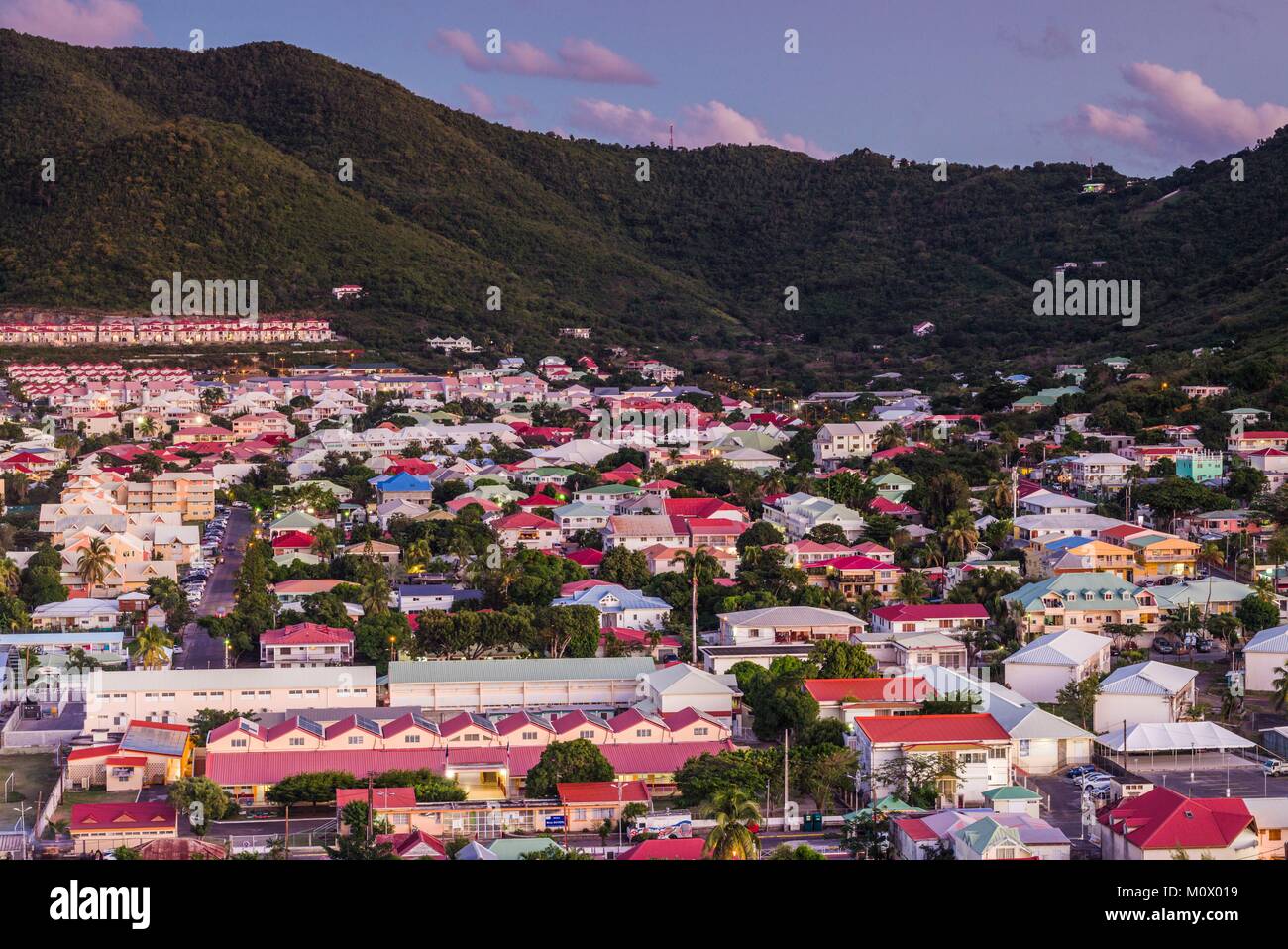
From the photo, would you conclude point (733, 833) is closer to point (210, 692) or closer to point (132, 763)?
point (132, 763)

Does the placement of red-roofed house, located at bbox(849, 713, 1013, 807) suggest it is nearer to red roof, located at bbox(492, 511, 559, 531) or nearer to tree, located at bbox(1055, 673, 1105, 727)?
tree, located at bbox(1055, 673, 1105, 727)

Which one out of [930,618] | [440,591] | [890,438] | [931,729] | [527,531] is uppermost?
[890,438]

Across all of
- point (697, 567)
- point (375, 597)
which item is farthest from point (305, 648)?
point (697, 567)

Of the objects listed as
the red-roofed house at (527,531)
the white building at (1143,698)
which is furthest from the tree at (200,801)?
the red-roofed house at (527,531)

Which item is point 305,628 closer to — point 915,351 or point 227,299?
point 227,299

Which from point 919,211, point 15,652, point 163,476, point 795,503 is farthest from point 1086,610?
point 919,211

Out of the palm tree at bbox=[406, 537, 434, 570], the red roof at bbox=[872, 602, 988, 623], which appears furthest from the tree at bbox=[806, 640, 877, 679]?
the palm tree at bbox=[406, 537, 434, 570]
